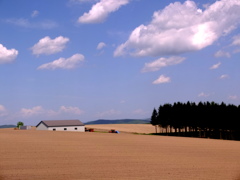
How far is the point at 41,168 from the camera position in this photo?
76.9 feet

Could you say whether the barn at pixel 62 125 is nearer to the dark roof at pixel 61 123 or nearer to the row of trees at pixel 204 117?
the dark roof at pixel 61 123

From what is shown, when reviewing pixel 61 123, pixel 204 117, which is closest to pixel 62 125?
pixel 61 123

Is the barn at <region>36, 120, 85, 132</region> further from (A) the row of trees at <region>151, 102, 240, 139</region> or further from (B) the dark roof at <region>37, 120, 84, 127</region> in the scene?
(A) the row of trees at <region>151, 102, 240, 139</region>

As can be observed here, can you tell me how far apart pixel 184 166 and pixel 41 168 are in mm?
11617

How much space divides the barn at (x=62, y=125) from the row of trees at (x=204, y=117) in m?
29.2

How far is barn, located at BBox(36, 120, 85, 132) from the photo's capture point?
109875mm

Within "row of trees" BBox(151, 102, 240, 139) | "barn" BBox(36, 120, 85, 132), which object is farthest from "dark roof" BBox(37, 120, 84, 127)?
"row of trees" BBox(151, 102, 240, 139)

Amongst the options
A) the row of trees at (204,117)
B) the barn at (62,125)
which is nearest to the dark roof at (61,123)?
the barn at (62,125)

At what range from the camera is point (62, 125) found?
111125 millimetres

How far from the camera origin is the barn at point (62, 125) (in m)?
110

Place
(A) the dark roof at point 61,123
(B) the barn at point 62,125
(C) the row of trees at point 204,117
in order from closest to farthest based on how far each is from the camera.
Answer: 1. (C) the row of trees at point 204,117
2. (B) the barn at point 62,125
3. (A) the dark roof at point 61,123

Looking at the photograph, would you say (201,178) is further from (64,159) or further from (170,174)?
(64,159)

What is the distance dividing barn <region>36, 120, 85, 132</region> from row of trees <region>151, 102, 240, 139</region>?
29183 millimetres

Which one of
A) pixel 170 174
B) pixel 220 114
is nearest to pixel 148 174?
pixel 170 174
